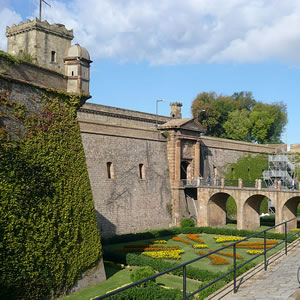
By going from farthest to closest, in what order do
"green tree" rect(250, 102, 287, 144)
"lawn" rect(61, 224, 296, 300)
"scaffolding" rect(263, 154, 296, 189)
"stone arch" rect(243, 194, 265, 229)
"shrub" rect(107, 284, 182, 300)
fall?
"green tree" rect(250, 102, 287, 144) < "scaffolding" rect(263, 154, 296, 189) < "stone arch" rect(243, 194, 265, 229) < "lawn" rect(61, 224, 296, 300) < "shrub" rect(107, 284, 182, 300)

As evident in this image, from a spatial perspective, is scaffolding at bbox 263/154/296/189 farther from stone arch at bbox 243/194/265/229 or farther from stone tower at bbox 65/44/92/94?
stone tower at bbox 65/44/92/94

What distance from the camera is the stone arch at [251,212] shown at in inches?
1252

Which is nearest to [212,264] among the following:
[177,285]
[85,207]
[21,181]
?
[177,285]

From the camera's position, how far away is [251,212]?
1273 inches

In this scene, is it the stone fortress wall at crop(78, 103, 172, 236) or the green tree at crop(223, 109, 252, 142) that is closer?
the stone fortress wall at crop(78, 103, 172, 236)

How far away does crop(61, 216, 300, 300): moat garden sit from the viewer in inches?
539

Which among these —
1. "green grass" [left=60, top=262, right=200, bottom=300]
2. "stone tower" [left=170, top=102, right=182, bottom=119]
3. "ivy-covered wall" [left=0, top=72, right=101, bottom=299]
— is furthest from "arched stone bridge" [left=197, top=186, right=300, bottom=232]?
"ivy-covered wall" [left=0, top=72, right=101, bottom=299]

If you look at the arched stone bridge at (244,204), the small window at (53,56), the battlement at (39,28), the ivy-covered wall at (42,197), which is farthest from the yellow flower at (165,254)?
the battlement at (39,28)

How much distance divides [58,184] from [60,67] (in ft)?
100.0

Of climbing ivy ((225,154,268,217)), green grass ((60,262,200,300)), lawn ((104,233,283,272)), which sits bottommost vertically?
green grass ((60,262,200,300))

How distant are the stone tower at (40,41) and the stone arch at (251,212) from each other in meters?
21.4

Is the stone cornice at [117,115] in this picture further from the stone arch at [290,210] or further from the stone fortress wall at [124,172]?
the stone arch at [290,210]

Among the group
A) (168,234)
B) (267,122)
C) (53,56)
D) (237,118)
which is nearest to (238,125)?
(237,118)

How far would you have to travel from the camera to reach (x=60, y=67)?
1681 inches
